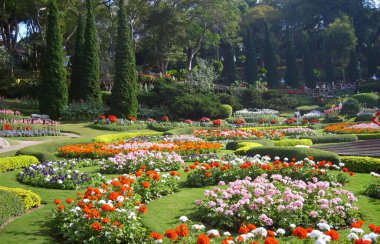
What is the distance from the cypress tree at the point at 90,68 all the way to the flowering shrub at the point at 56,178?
60.2ft

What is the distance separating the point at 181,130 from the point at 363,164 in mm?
11023

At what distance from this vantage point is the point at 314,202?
6.26 metres

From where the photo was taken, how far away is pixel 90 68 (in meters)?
27.9

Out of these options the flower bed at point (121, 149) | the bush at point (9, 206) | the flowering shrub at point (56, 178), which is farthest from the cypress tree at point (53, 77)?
the bush at point (9, 206)

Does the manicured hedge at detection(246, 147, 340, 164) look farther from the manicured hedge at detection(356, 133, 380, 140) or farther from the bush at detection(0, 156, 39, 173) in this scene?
the manicured hedge at detection(356, 133, 380, 140)

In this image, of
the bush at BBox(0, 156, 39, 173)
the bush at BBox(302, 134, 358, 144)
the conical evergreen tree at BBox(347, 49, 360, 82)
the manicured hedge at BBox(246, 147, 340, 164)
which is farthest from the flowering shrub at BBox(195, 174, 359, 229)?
the conical evergreen tree at BBox(347, 49, 360, 82)

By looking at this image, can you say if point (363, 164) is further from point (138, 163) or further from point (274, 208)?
point (138, 163)

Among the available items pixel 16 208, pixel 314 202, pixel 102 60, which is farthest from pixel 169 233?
pixel 102 60

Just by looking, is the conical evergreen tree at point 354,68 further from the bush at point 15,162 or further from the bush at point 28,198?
the bush at point 28,198

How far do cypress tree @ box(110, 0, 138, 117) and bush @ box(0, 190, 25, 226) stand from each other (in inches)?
753

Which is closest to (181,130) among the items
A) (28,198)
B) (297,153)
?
(297,153)

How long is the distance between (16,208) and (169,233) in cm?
382

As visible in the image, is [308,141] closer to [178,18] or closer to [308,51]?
[178,18]

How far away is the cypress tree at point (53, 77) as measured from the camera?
2512cm
